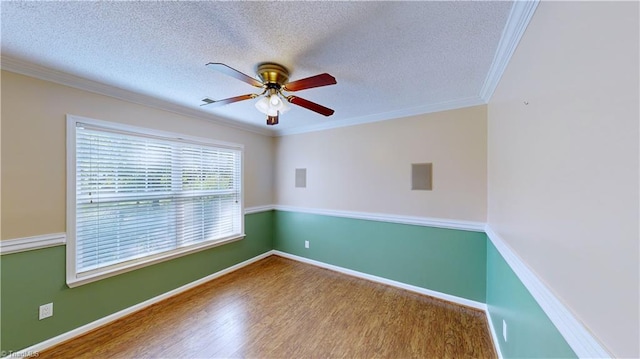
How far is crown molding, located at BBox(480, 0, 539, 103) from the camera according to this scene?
115cm

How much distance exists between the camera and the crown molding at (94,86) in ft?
5.78

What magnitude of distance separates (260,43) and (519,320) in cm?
240

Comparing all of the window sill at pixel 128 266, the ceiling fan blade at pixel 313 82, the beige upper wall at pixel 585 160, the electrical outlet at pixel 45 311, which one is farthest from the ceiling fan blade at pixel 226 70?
the electrical outlet at pixel 45 311

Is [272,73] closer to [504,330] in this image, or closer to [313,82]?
[313,82]

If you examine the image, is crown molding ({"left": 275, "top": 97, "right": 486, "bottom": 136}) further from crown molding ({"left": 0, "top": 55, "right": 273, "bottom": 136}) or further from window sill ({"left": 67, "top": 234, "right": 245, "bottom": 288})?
window sill ({"left": 67, "top": 234, "right": 245, "bottom": 288})

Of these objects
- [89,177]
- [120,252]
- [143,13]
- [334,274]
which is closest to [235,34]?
[143,13]

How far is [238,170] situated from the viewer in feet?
12.1

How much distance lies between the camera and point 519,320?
4.42ft

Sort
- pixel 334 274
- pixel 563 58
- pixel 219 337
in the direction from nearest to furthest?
pixel 563 58 < pixel 219 337 < pixel 334 274

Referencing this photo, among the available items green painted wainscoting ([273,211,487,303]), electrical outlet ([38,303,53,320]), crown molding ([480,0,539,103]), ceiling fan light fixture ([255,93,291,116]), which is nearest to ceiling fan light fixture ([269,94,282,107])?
ceiling fan light fixture ([255,93,291,116])

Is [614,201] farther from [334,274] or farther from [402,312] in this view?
[334,274]

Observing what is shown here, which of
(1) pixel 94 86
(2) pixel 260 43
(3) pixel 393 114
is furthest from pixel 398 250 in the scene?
(1) pixel 94 86

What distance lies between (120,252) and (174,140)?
1376 millimetres

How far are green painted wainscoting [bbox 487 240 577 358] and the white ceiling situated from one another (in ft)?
4.95
